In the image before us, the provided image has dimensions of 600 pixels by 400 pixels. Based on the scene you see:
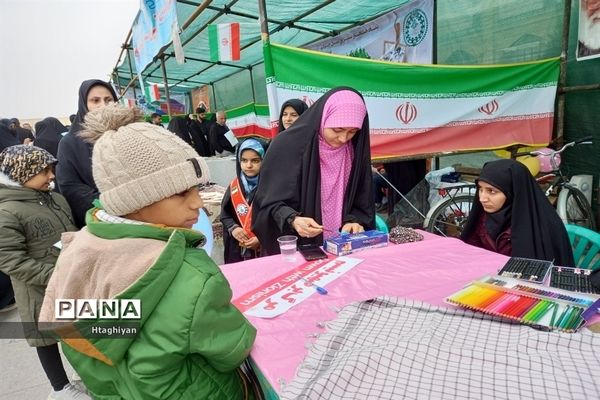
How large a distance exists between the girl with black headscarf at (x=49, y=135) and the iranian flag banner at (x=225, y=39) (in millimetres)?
1885

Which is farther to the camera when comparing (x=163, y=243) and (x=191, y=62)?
(x=191, y=62)

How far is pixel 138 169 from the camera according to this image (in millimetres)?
867

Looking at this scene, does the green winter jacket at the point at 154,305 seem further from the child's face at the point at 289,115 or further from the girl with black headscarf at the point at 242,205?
the child's face at the point at 289,115

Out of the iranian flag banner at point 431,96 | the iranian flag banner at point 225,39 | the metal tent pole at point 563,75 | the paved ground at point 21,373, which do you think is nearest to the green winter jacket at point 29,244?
the paved ground at point 21,373

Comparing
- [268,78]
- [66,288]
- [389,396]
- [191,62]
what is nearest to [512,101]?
[268,78]

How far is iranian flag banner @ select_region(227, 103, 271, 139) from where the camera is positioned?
7.98m

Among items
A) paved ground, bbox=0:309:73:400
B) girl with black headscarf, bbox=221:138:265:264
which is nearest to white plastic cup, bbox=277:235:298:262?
girl with black headscarf, bbox=221:138:265:264

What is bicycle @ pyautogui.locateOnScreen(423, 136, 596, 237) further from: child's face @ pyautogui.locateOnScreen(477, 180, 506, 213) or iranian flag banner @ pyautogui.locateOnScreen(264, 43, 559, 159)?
child's face @ pyautogui.locateOnScreen(477, 180, 506, 213)

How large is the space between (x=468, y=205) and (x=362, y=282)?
9.15ft

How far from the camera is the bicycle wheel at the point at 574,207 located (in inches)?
136

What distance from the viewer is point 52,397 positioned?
3.64 ft

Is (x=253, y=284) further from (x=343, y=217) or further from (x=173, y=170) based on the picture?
(x=343, y=217)

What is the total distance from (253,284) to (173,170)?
2.17 ft

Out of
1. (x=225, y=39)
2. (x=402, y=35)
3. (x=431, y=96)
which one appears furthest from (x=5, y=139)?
(x=402, y=35)
